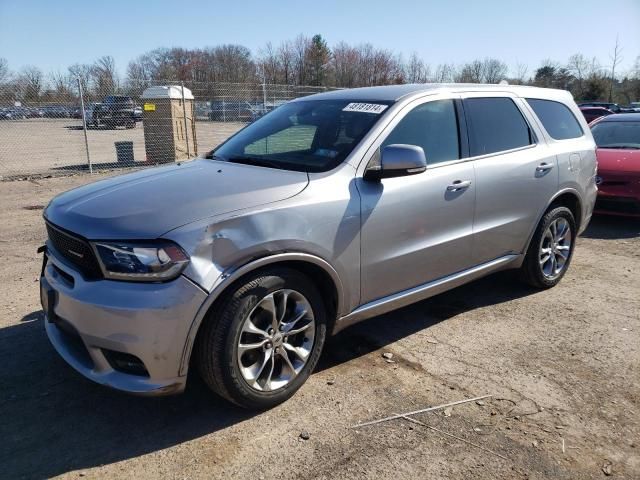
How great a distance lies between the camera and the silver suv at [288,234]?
255 cm

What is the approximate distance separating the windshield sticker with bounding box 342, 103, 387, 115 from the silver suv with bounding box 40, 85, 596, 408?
0.09ft

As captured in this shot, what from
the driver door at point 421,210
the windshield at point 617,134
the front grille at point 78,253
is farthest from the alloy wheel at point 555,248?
the windshield at point 617,134

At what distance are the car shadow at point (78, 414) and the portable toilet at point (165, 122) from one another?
9795mm

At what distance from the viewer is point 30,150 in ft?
58.3

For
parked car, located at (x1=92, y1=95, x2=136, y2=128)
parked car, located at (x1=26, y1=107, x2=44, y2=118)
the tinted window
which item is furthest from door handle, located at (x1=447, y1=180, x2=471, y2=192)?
parked car, located at (x1=26, y1=107, x2=44, y2=118)

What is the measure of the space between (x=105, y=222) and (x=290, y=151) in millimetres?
1475

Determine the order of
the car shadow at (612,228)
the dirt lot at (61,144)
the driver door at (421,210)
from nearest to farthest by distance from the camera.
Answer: the driver door at (421,210), the car shadow at (612,228), the dirt lot at (61,144)

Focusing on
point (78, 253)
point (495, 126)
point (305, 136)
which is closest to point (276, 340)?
point (78, 253)

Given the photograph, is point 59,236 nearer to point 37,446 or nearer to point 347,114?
point 37,446

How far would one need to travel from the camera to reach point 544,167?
4.52 meters

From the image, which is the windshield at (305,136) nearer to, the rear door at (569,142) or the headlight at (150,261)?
the headlight at (150,261)

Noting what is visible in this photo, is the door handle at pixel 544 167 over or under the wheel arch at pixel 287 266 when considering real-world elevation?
over

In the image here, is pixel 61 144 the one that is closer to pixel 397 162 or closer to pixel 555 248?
pixel 555 248

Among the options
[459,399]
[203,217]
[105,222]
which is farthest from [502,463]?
[105,222]
